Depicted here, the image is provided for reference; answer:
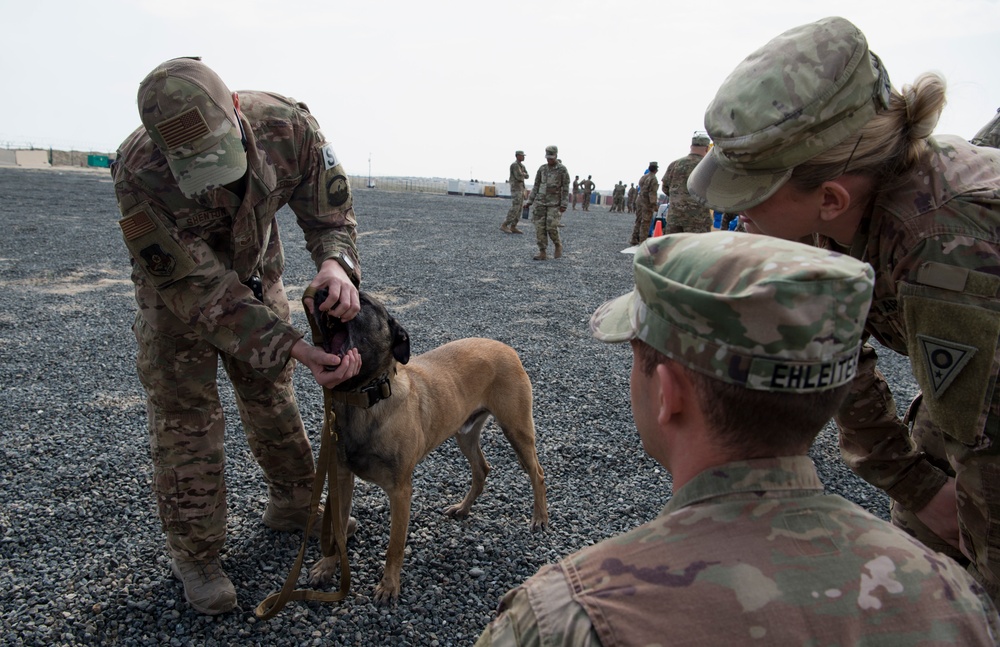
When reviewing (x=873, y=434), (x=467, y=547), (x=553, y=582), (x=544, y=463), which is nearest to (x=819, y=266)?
(x=553, y=582)

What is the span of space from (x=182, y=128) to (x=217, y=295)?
0.68 m

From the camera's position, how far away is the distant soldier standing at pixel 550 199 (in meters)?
14.5

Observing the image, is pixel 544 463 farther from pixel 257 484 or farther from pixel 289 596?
pixel 289 596

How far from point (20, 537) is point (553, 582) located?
3679mm

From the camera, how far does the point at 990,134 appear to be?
10.8ft

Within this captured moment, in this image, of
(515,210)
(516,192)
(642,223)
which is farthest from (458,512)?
(516,192)

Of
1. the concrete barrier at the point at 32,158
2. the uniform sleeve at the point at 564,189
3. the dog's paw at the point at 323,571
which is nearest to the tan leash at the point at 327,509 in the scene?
the dog's paw at the point at 323,571

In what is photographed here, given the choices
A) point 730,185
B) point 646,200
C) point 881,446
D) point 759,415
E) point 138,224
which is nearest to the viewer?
point 759,415

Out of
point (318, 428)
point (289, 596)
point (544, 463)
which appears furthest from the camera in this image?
point (318, 428)

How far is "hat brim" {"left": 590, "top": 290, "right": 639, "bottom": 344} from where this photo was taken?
123 centimetres

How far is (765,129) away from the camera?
157 cm

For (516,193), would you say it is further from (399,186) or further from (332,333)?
(399,186)

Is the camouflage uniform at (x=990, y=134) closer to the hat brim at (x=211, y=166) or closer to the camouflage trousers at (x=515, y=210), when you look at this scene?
the hat brim at (x=211, y=166)

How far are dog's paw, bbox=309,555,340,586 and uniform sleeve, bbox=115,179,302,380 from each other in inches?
46.9
